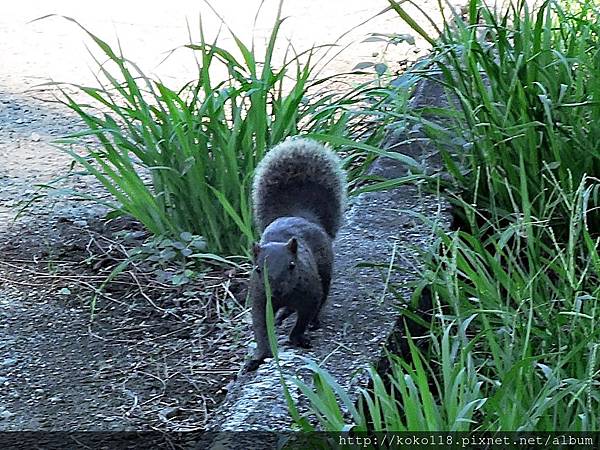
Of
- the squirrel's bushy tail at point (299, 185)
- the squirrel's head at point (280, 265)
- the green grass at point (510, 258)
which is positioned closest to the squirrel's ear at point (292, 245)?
the squirrel's head at point (280, 265)

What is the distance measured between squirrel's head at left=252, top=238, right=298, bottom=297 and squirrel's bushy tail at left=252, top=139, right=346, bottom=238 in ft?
1.54

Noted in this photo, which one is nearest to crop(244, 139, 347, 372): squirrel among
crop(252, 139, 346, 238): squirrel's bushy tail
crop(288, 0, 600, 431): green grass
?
crop(252, 139, 346, 238): squirrel's bushy tail

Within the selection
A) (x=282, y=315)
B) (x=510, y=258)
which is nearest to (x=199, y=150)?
(x=282, y=315)

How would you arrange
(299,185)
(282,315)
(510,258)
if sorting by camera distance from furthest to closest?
(299,185), (282,315), (510,258)

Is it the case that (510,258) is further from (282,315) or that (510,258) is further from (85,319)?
(85,319)

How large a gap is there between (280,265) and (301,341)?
0.21 metres

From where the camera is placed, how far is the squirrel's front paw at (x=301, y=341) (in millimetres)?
2929

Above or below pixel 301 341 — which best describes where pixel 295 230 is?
above

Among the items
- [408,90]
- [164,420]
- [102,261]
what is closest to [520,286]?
[164,420]

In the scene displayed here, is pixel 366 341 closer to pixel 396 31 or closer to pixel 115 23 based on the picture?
pixel 396 31

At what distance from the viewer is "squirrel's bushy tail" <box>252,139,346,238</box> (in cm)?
347

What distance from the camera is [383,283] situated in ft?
10.5

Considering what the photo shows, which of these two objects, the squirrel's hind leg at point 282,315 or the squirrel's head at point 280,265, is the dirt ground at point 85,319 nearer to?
the squirrel's hind leg at point 282,315

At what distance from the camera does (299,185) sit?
352 centimetres
